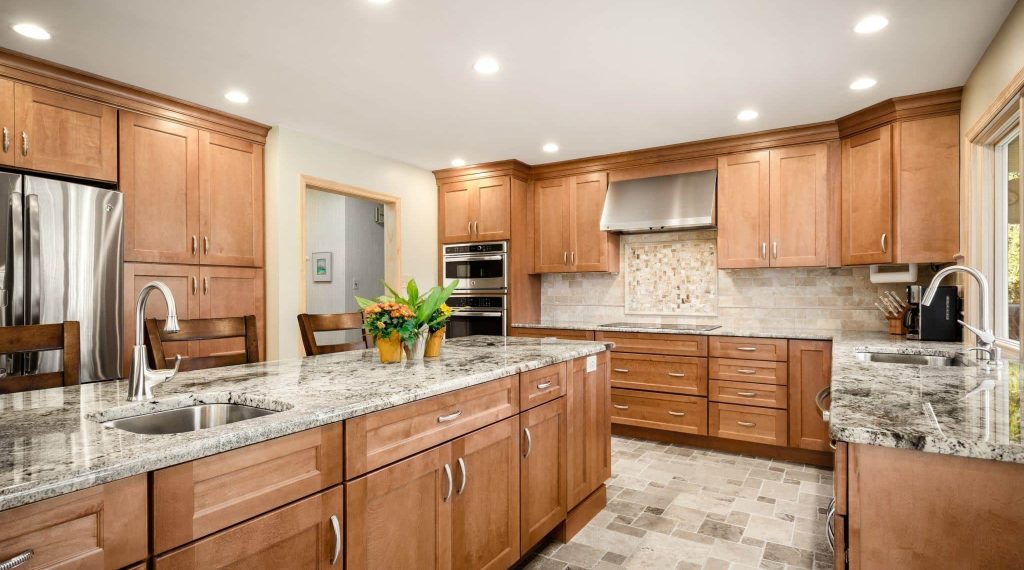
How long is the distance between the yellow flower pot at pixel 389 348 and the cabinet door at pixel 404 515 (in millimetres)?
581

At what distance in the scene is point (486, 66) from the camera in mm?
2838

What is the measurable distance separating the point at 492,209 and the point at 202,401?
3.73 m

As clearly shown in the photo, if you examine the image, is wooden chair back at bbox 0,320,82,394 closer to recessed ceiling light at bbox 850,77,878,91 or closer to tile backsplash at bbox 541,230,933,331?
recessed ceiling light at bbox 850,77,878,91

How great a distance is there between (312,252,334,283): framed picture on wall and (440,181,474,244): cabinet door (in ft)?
6.24

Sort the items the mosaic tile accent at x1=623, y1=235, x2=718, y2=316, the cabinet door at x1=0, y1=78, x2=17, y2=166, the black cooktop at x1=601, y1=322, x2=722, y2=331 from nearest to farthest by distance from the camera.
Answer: the cabinet door at x1=0, y1=78, x2=17, y2=166 < the black cooktop at x1=601, y1=322, x2=722, y2=331 < the mosaic tile accent at x1=623, y1=235, x2=718, y2=316

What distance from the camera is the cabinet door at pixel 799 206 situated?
3.83 meters

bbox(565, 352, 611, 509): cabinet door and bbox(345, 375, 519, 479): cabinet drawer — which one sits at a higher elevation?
bbox(345, 375, 519, 479): cabinet drawer

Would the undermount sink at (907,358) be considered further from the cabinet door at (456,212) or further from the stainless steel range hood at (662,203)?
the cabinet door at (456,212)

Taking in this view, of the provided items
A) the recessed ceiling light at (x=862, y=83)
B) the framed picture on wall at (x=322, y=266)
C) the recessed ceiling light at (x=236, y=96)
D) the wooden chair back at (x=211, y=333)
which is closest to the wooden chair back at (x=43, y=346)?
the wooden chair back at (x=211, y=333)

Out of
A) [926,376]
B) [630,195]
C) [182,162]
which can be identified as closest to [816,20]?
[926,376]

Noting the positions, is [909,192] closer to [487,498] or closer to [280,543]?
[487,498]

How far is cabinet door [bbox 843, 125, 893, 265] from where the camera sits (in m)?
3.44

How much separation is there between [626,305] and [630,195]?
41.2 inches

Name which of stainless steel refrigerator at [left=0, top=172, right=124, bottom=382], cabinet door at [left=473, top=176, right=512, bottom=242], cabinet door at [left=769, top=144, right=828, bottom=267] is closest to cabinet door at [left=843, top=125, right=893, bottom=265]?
cabinet door at [left=769, top=144, right=828, bottom=267]
